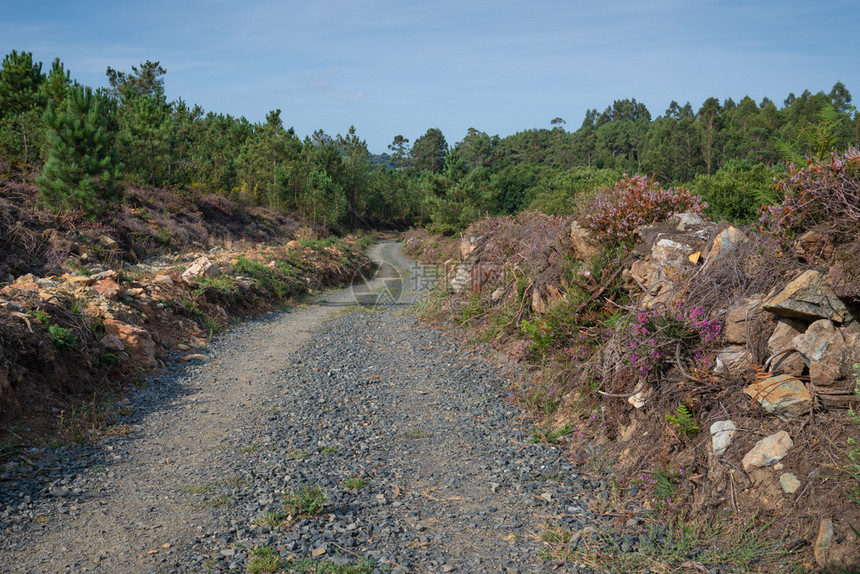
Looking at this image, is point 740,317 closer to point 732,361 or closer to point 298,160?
point 732,361

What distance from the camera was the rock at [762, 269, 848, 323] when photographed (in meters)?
3.74

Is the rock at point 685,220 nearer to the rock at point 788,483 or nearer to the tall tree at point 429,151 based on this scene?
the rock at point 788,483

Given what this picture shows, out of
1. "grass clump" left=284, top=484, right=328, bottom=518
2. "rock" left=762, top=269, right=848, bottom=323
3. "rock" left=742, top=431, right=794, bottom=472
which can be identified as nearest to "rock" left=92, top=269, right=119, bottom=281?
"grass clump" left=284, top=484, right=328, bottom=518

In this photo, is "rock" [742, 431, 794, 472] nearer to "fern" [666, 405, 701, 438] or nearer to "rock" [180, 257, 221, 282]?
"fern" [666, 405, 701, 438]

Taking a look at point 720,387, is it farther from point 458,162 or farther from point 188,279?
point 458,162

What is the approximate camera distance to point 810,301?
383 cm

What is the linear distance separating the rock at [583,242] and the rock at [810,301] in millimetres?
3762

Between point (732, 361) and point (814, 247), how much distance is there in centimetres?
109

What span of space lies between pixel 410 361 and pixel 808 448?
21.2 ft

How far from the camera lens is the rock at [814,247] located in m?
4.06

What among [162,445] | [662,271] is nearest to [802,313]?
[662,271]

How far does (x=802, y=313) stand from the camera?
151 inches

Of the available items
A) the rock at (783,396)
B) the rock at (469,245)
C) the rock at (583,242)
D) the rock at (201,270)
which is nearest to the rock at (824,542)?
the rock at (783,396)

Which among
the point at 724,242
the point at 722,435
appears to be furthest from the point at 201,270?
the point at 722,435
